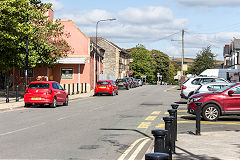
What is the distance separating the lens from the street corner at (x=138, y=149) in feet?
24.9

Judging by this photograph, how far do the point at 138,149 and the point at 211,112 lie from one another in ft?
23.8

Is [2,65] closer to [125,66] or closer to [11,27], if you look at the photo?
[11,27]

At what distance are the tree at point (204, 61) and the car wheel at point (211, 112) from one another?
181ft

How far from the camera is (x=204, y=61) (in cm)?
6925

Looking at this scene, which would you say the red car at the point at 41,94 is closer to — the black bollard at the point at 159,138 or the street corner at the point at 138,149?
the street corner at the point at 138,149

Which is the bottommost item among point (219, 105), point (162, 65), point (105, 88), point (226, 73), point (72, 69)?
point (219, 105)

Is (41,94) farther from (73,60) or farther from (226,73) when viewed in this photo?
(226,73)

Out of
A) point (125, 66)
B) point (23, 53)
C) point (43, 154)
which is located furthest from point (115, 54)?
point (43, 154)

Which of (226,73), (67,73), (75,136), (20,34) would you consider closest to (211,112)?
(75,136)

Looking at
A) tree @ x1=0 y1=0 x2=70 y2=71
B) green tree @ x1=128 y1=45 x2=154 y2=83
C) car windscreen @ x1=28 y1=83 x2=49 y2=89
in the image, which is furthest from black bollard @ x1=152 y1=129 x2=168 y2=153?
green tree @ x1=128 y1=45 x2=154 y2=83

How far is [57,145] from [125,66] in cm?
8823

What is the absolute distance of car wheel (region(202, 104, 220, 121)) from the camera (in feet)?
49.1

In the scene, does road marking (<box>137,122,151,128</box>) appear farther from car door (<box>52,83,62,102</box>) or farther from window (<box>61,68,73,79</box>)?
window (<box>61,68,73,79</box>)

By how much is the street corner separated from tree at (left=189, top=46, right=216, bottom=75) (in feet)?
199
